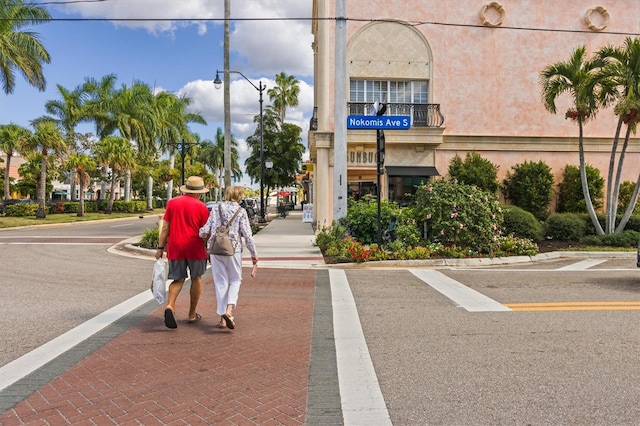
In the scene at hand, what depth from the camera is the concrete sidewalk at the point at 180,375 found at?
379cm

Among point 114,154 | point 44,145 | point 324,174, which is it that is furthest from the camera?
point 114,154

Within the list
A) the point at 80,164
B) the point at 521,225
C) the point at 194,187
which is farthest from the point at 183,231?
the point at 80,164

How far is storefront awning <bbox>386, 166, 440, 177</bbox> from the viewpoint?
2116 cm

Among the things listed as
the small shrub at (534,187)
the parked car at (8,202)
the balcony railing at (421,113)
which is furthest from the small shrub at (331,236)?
the parked car at (8,202)

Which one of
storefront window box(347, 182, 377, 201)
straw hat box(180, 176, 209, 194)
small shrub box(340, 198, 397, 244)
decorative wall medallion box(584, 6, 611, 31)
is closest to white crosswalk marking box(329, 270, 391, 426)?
straw hat box(180, 176, 209, 194)

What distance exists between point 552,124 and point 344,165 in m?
12.0

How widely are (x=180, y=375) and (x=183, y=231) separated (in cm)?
202

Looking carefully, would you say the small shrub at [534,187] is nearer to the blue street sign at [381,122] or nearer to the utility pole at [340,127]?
the blue street sign at [381,122]

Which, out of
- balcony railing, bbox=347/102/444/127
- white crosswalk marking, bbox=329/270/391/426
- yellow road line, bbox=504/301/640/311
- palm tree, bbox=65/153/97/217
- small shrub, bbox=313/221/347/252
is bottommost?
white crosswalk marking, bbox=329/270/391/426

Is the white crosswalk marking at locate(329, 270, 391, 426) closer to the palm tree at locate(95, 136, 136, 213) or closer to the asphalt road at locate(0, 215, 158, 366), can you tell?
the asphalt road at locate(0, 215, 158, 366)

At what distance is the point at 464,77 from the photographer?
22078mm

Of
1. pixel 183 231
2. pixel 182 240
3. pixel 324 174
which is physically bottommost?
pixel 182 240

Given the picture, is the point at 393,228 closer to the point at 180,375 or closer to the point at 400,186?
the point at 400,186

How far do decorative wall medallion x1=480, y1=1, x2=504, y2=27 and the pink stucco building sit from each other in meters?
0.04
